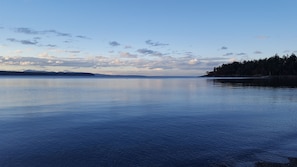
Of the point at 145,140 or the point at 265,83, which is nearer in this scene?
the point at 145,140

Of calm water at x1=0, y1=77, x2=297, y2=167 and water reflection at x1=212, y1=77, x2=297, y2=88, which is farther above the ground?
water reflection at x1=212, y1=77, x2=297, y2=88

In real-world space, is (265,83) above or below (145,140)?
above

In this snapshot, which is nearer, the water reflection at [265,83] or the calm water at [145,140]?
the calm water at [145,140]

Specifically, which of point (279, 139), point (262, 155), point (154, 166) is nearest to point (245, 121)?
point (279, 139)

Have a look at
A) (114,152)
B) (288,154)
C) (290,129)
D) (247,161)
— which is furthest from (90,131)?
(290,129)

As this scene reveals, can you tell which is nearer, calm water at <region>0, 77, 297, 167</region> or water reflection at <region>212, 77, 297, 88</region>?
calm water at <region>0, 77, 297, 167</region>

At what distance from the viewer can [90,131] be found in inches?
765

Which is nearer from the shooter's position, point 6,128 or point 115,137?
point 115,137

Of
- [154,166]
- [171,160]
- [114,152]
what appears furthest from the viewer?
[114,152]

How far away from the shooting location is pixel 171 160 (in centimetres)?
1335

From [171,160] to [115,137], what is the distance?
5.13 metres

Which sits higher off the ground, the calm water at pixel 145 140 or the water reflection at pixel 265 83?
the water reflection at pixel 265 83

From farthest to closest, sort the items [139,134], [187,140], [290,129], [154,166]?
[290,129] → [139,134] → [187,140] → [154,166]

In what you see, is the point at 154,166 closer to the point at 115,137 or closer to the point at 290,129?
the point at 115,137
